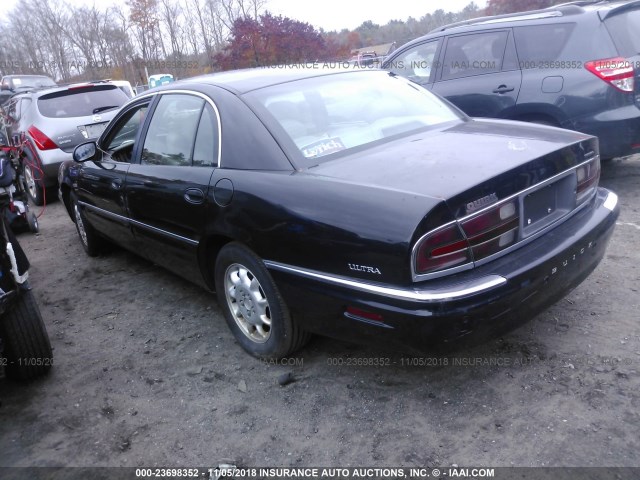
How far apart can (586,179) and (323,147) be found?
4.90 feet

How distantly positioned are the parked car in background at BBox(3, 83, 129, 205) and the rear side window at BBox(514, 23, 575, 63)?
5736mm

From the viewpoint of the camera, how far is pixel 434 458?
7.79 ft

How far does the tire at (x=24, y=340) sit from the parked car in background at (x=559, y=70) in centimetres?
473

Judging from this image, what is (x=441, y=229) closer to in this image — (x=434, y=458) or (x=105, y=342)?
(x=434, y=458)

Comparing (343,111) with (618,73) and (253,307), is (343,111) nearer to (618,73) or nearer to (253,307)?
(253,307)

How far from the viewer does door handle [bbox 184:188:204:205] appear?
324cm

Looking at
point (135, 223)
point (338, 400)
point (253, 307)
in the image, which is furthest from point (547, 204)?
point (135, 223)

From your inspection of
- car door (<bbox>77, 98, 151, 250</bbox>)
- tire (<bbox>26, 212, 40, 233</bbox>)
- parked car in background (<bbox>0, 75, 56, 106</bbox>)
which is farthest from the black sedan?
parked car in background (<bbox>0, 75, 56, 106</bbox>)

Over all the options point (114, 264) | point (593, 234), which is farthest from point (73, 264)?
point (593, 234)

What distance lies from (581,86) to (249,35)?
767 inches

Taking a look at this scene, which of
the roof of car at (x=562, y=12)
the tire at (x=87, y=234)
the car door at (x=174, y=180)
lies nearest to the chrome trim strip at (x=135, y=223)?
the car door at (x=174, y=180)

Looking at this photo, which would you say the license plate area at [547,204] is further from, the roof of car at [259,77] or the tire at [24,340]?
the tire at [24,340]

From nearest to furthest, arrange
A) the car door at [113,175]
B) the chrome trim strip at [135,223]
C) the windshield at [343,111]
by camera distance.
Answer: the windshield at [343,111], the chrome trim strip at [135,223], the car door at [113,175]

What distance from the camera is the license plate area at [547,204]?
2.62m
